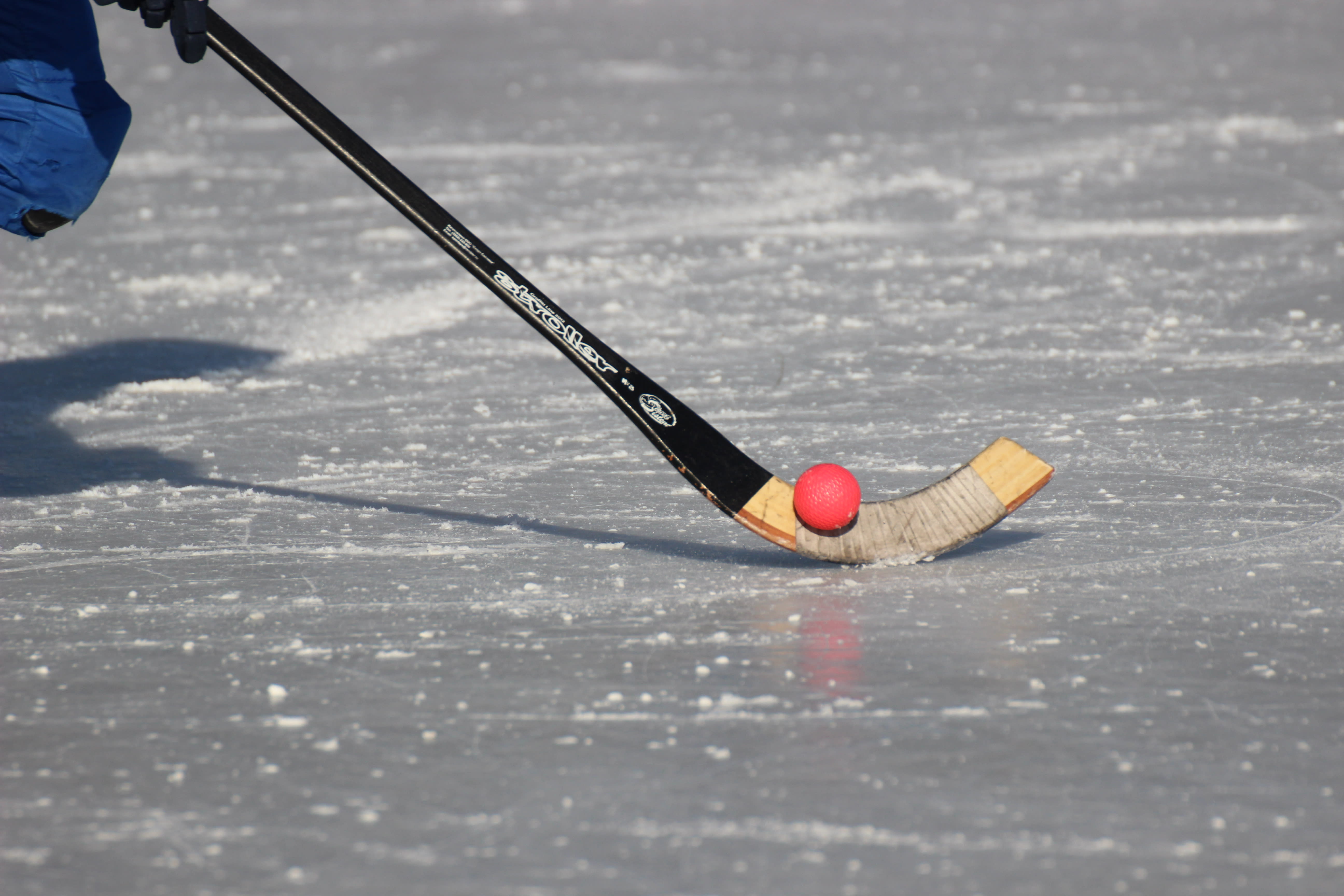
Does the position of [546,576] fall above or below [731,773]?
above

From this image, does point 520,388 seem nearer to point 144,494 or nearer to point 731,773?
point 144,494

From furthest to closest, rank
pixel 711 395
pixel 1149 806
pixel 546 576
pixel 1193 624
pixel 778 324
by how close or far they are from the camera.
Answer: pixel 778 324 → pixel 711 395 → pixel 546 576 → pixel 1193 624 → pixel 1149 806

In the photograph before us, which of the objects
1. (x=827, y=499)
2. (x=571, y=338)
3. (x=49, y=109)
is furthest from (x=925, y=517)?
(x=49, y=109)

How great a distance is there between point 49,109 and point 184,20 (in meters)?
0.55

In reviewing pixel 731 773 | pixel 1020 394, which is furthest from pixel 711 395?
pixel 731 773

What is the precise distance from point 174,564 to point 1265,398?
278cm

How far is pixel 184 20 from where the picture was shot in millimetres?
2807

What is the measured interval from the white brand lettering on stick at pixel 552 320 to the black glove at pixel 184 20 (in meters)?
0.72

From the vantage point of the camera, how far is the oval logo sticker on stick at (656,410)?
2.76 metres

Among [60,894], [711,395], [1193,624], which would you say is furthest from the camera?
[711,395]

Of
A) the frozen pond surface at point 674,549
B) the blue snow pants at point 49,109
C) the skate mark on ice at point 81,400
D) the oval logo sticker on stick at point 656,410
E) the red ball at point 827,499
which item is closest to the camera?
the frozen pond surface at point 674,549

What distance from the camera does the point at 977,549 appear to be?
284cm

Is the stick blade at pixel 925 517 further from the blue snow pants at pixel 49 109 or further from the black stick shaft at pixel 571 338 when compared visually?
the blue snow pants at pixel 49 109

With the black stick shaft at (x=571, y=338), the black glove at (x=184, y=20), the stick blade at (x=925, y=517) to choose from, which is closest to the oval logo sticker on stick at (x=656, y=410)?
the black stick shaft at (x=571, y=338)
